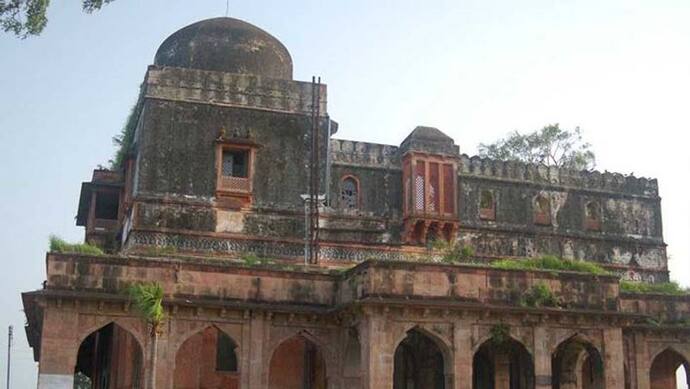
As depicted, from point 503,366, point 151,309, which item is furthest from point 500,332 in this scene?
point 151,309

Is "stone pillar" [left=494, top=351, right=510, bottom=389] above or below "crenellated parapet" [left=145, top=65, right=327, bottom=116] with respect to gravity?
below

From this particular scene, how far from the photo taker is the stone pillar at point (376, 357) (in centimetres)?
2002

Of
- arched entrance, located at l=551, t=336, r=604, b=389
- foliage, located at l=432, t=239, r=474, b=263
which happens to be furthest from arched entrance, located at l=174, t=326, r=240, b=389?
arched entrance, located at l=551, t=336, r=604, b=389

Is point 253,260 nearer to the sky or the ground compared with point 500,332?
nearer to the sky

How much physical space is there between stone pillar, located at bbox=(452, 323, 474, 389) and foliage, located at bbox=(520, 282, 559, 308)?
1.55 meters

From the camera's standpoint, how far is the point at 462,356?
20812 millimetres

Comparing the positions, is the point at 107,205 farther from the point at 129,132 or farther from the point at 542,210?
the point at 542,210

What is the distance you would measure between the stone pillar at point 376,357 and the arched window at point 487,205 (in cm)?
1042

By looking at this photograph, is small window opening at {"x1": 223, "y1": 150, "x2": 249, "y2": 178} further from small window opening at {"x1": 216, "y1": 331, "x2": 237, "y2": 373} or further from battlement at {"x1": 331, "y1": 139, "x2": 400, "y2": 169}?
small window opening at {"x1": 216, "y1": 331, "x2": 237, "y2": 373}

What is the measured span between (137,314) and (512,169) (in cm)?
1449

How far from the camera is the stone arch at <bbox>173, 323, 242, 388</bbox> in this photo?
22.7 metres

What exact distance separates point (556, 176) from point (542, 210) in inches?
53.4

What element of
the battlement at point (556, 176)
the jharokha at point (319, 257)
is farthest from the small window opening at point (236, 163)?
the battlement at point (556, 176)

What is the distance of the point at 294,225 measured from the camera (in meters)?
26.9
